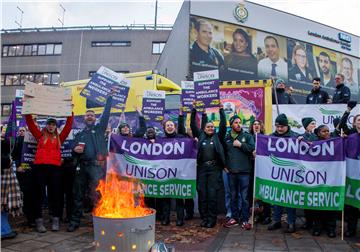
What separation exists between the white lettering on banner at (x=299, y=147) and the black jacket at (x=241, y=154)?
16.6 inches

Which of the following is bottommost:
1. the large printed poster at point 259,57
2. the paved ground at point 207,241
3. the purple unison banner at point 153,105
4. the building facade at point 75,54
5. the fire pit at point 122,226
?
the paved ground at point 207,241

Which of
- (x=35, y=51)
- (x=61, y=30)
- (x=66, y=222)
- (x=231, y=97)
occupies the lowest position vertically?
(x=66, y=222)

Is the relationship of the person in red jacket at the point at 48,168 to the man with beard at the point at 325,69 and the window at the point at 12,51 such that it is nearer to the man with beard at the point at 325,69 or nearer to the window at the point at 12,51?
the man with beard at the point at 325,69

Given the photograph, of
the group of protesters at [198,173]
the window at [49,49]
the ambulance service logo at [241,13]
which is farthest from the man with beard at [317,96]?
the window at [49,49]

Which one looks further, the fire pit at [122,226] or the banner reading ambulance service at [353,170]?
the banner reading ambulance service at [353,170]

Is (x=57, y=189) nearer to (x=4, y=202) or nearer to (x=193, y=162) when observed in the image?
(x=4, y=202)

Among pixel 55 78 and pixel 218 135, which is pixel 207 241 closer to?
pixel 218 135

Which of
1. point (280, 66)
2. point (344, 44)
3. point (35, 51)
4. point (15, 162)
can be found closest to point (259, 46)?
point (280, 66)

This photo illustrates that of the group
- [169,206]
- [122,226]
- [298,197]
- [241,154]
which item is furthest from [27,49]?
[122,226]

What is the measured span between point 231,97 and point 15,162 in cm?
584

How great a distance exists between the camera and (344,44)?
80.0 feet

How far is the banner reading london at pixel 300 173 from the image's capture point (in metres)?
5.86

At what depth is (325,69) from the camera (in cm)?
2291

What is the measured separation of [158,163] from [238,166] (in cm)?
156
